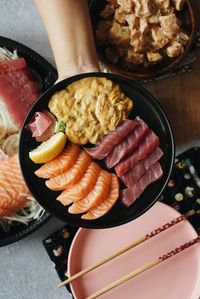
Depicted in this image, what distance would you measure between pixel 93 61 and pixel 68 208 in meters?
0.42

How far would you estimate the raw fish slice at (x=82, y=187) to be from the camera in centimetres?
141

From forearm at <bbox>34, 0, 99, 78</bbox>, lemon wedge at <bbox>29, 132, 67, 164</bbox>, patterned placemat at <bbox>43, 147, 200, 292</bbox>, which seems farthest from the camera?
patterned placemat at <bbox>43, 147, 200, 292</bbox>

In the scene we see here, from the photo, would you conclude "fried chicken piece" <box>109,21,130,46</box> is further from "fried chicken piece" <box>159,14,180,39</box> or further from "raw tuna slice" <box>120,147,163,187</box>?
"raw tuna slice" <box>120,147,163,187</box>

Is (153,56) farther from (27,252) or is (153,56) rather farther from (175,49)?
(27,252)

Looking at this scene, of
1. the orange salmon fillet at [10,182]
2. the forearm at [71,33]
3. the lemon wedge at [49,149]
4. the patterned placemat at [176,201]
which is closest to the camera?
the lemon wedge at [49,149]

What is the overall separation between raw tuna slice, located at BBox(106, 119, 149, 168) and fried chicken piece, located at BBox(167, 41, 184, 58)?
0.86 feet

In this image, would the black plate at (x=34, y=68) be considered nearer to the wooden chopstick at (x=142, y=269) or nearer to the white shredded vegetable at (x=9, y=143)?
the white shredded vegetable at (x=9, y=143)

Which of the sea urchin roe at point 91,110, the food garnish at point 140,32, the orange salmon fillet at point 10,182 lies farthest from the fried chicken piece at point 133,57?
the orange salmon fillet at point 10,182

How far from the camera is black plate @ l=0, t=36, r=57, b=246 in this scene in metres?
1.72

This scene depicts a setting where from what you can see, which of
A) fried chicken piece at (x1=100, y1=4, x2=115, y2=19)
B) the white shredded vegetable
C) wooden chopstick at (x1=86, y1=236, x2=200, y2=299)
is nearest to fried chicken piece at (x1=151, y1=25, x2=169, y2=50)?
fried chicken piece at (x1=100, y1=4, x2=115, y2=19)

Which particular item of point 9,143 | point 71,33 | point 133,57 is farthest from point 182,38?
point 9,143

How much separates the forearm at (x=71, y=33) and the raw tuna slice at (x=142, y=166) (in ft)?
0.98

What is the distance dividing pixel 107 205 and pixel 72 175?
0.12m

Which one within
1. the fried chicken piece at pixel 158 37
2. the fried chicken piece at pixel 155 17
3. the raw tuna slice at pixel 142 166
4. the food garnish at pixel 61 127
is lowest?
the raw tuna slice at pixel 142 166
